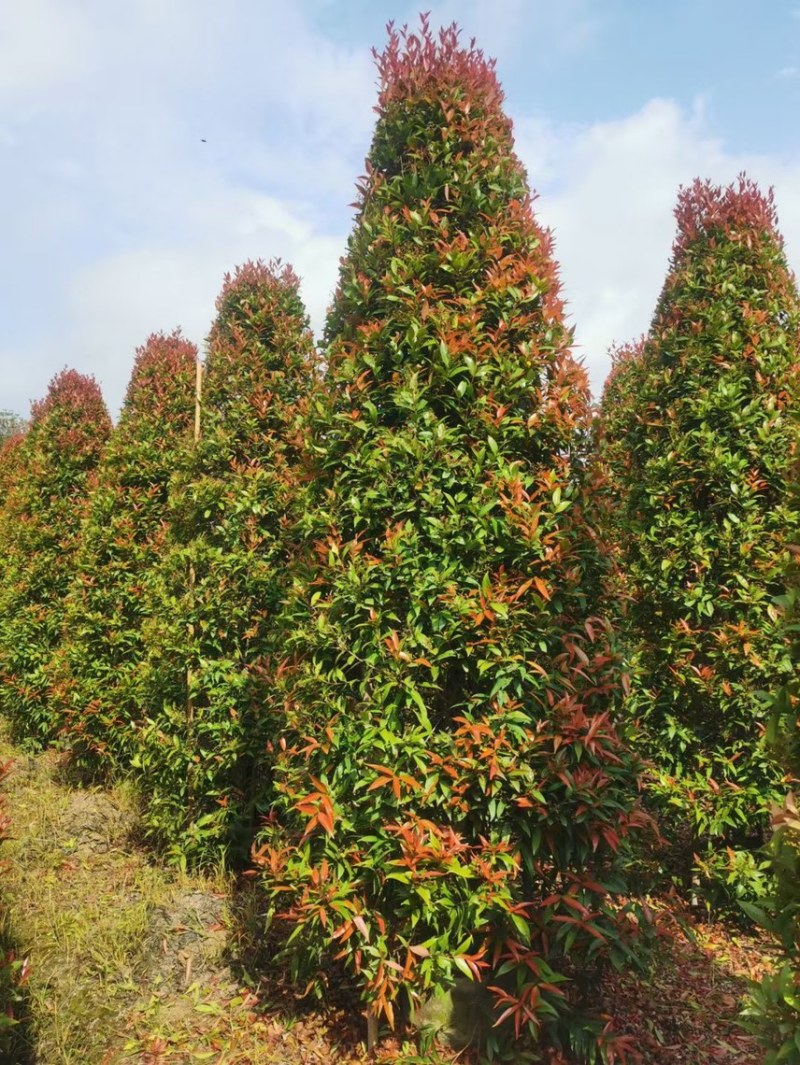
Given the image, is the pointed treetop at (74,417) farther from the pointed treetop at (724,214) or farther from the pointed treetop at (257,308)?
the pointed treetop at (724,214)

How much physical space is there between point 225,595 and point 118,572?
8.85 feet

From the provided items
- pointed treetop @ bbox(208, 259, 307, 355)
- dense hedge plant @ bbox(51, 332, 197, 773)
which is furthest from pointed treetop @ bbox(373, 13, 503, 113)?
dense hedge plant @ bbox(51, 332, 197, 773)

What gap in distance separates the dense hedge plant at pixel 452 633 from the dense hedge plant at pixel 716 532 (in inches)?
70.4

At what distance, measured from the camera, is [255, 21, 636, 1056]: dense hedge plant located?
3.13 meters

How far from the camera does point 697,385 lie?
219 inches

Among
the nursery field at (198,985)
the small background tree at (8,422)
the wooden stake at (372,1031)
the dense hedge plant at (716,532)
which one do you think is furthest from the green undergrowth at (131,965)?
the small background tree at (8,422)

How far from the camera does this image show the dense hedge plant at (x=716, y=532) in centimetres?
506

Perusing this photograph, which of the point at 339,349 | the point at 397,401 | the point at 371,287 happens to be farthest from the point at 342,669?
the point at 371,287

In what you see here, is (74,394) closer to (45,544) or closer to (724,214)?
(45,544)

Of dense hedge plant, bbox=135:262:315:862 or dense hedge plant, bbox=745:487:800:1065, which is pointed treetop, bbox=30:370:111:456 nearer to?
dense hedge plant, bbox=135:262:315:862

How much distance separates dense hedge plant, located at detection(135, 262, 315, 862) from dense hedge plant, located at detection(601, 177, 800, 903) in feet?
8.75

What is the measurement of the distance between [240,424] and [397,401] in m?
2.61

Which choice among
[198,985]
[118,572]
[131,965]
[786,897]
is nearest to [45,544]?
[118,572]

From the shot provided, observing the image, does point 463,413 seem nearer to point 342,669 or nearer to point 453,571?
point 453,571
